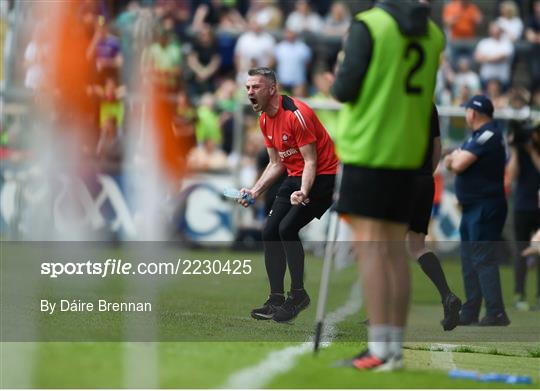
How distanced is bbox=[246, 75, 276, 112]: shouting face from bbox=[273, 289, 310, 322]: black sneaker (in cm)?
155

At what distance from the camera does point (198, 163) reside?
21.1 metres

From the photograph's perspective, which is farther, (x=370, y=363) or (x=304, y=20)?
(x=304, y=20)

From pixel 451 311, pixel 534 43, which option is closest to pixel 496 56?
pixel 534 43

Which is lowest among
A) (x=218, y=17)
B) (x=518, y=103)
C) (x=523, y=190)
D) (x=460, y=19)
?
(x=523, y=190)

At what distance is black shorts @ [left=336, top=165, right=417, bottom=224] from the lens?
823 cm

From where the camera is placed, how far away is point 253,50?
913 inches

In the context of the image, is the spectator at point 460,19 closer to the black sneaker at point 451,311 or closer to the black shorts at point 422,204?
the black shorts at point 422,204

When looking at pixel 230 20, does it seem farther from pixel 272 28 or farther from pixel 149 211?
pixel 149 211

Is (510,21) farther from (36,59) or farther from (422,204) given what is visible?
(422,204)

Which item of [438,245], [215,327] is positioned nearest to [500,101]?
[438,245]

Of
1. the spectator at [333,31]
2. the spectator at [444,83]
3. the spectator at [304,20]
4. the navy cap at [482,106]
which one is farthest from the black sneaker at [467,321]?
the spectator at [304,20]

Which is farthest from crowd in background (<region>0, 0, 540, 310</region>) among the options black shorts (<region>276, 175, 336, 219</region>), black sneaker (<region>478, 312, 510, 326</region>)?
black sneaker (<region>478, 312, 510, 326</region>)

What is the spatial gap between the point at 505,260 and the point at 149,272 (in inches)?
409

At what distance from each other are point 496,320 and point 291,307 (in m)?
3.40
